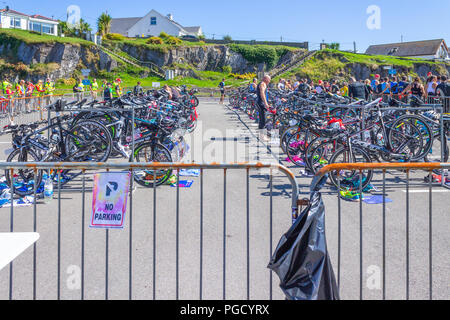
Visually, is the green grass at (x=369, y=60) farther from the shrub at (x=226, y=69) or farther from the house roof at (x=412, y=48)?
the house roof at (x=412, y=48)

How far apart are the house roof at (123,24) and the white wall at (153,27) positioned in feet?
8.00

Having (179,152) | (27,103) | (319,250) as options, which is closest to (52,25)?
(27,103)

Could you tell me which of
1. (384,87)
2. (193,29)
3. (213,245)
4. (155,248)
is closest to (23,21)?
(193,29)

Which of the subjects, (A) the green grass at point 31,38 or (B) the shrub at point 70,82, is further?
(A) the green grass at point 31,38

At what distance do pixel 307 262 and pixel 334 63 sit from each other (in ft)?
258

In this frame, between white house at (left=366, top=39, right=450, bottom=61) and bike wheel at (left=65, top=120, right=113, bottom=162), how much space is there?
330 ft

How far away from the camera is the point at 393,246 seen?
17.4ft

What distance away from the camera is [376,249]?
5.20 meters

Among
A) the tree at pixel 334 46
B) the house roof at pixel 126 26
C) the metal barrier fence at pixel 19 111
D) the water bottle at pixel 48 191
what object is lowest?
the water bottle at pixel 48 191

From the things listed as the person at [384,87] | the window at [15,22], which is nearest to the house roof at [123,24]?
the window at [15,22]

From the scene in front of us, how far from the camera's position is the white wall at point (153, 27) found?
95.9m

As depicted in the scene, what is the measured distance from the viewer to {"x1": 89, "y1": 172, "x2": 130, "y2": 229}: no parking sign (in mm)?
3600

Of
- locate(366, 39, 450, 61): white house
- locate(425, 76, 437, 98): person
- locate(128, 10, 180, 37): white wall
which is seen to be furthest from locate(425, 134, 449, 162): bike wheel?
locate(366, 39, 450, 61): white house

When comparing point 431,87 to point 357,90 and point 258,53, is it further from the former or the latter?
point 258,53
